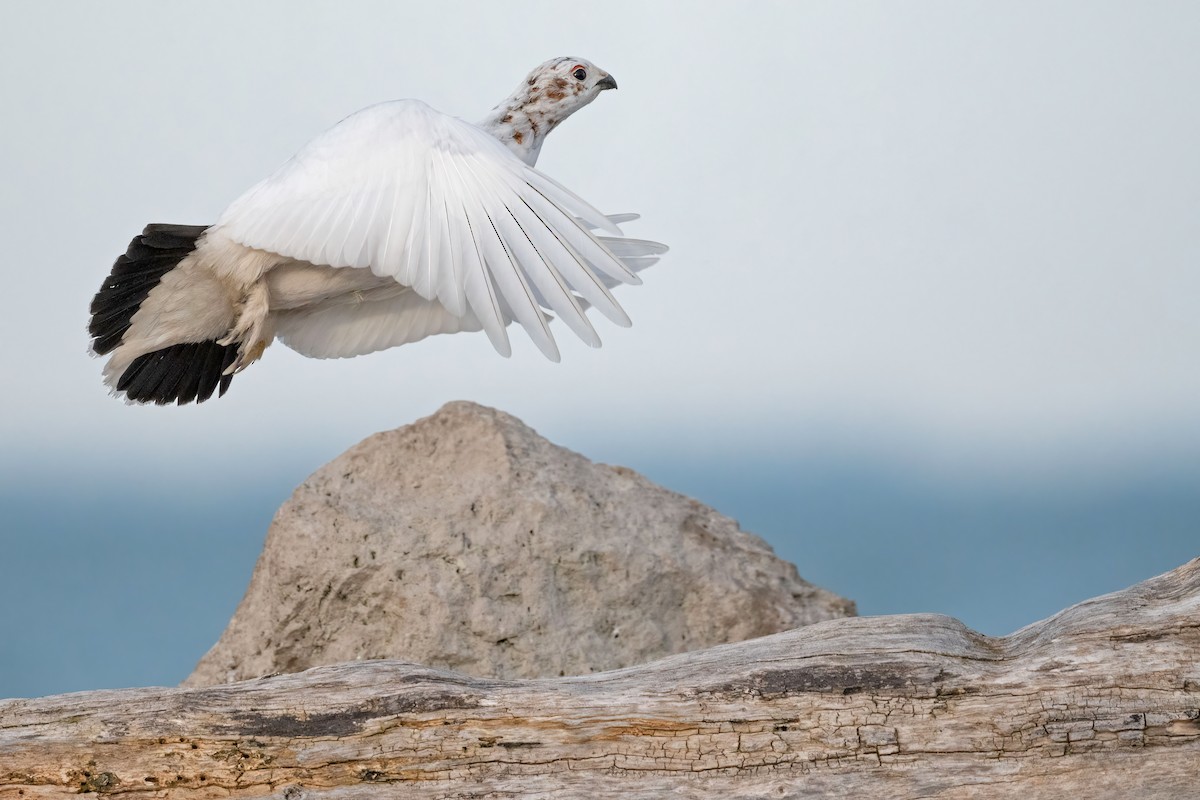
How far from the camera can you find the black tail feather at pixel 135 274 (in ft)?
14.0

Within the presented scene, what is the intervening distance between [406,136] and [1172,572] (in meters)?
2.44

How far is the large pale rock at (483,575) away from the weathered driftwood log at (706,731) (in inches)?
54.4

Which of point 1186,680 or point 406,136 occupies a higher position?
point 406,136

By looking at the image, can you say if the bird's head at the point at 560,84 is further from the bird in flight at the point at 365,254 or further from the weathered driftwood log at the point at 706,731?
the weathered driftwood log at the point at 706,731

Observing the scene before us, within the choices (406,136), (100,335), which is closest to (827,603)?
(406,136)

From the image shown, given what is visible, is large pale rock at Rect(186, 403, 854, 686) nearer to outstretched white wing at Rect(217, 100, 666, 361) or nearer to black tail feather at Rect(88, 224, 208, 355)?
black tail feather at Rect(88, 224, 208, 355)

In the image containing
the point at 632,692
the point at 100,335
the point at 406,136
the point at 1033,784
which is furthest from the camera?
the point at 100,335

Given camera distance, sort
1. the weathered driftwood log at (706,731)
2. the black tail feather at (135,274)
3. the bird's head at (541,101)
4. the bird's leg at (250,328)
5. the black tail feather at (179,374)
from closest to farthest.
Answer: the weathered driftwood log at (706,731) → the black tail feather at (135,274) → the bird's leg at (250,328) → the black tail feather at (179,374) → the bird's head at (541,101)

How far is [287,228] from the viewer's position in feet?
13.1

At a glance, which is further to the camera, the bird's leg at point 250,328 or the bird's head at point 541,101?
the bird's head at point 541,101

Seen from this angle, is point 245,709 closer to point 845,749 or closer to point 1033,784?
point 845,749

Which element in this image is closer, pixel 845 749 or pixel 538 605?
pixel 845 749

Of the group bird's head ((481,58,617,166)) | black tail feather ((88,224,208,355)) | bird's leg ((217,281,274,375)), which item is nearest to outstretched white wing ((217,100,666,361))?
black tail feather ((88,224,208,355))

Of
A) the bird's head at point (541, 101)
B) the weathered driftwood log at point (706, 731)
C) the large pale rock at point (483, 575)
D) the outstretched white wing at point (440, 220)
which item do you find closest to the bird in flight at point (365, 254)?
the outstretched white wing at point (440, 220)
